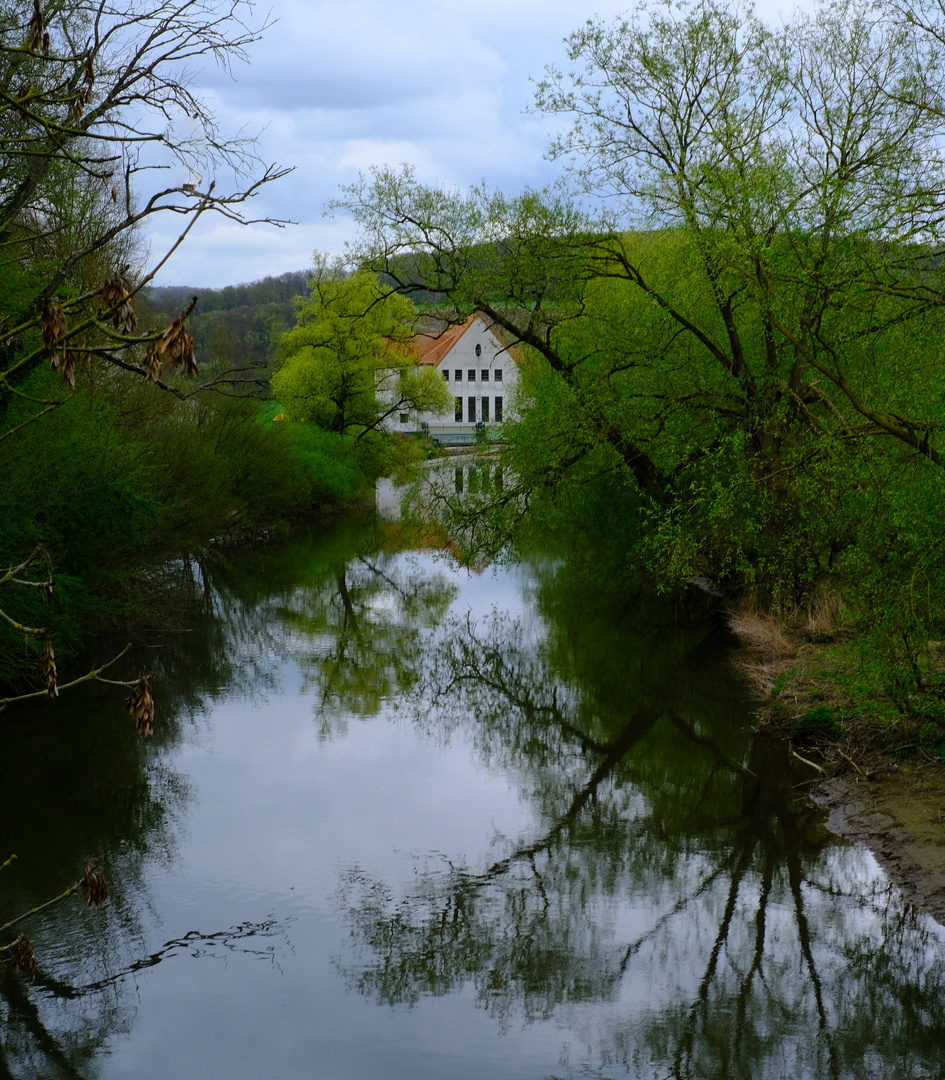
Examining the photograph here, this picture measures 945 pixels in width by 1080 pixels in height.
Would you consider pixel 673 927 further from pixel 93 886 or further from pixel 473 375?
pixel 473 375

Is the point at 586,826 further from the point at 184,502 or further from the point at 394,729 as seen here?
the point at 184,502

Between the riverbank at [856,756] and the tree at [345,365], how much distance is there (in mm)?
28863

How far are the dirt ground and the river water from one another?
0.22 meters

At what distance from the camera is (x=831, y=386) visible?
55.5ft

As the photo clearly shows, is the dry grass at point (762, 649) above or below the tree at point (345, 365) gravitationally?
below

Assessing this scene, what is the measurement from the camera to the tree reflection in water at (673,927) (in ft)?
24.8

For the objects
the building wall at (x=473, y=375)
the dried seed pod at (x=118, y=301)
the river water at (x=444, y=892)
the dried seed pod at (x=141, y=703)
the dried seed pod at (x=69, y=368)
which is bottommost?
the river water at (x=444, y=892)

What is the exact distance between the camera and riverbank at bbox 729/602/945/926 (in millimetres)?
10172

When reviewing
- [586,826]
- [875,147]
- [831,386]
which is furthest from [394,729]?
[875,147]

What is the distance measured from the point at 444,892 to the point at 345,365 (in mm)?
36737

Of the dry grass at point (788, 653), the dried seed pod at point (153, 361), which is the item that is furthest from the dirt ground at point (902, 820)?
the dried seed pod at point (153, 361)

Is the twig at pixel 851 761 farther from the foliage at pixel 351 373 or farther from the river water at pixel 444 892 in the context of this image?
the foliage at pixel 351 373

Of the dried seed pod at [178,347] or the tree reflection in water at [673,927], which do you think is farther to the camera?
the tree reflection in water at [673,927]

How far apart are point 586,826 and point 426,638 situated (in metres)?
9.75
